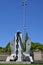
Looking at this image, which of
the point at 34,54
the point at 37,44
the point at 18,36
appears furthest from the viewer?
the point at 37,44

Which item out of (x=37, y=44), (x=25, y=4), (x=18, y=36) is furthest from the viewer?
(x=37, y=44)

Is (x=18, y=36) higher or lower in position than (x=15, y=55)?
higher

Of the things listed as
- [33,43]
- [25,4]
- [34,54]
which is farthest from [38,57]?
[33,43]

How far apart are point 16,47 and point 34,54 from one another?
15536mm

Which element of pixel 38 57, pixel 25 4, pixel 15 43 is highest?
pixel 25 4

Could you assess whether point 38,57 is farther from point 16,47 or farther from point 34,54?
point 16,47

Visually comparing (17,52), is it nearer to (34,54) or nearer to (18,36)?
(18,36)

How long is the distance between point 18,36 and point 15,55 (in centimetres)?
306

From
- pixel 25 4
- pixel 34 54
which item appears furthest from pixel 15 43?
Answer: pixel 34 54

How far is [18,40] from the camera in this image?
41719 millimetres

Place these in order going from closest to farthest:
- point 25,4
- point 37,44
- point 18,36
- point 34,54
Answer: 1. point 18,36
2. point 25,4
3. point 34,54
4. point 37,44

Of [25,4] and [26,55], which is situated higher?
[25,4]

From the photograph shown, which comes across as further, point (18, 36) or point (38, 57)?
point (38, 57)

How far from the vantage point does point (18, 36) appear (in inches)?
1633
